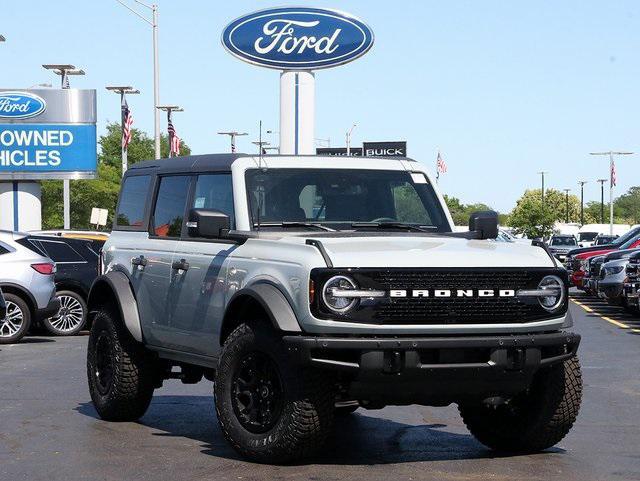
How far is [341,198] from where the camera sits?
9.93 metres

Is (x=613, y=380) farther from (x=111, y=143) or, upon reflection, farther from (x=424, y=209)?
(x=111, y=143)

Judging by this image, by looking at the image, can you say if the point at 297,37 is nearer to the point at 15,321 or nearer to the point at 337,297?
the point at 15,321

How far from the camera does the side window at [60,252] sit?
74.0 feet

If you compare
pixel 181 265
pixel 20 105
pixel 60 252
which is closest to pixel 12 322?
pixel 60 252

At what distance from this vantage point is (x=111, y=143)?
12594 centimetres

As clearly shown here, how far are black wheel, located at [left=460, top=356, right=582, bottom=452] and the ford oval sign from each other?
2485 cm

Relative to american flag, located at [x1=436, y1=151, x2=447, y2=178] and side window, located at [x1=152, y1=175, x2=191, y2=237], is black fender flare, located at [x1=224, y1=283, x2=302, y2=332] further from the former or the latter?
american flag, located at [x1=436, y1=151, x2=447, y2=178]

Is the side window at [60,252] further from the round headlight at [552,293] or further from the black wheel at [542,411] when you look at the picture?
the round headlight at [552,293]

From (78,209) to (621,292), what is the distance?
6855 centimetres

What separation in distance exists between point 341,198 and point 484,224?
106cm

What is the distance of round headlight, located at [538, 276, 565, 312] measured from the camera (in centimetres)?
879

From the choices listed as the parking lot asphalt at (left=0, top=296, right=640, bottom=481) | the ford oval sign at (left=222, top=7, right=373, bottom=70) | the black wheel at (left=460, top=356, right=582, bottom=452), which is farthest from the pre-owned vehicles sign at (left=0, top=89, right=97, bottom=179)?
the black wheel at (left=460, top=356, right=582, bottom=452)

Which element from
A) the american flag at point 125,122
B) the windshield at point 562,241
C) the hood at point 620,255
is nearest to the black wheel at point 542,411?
the hood at point 620,255

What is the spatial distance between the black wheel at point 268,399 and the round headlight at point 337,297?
16.9 inches
